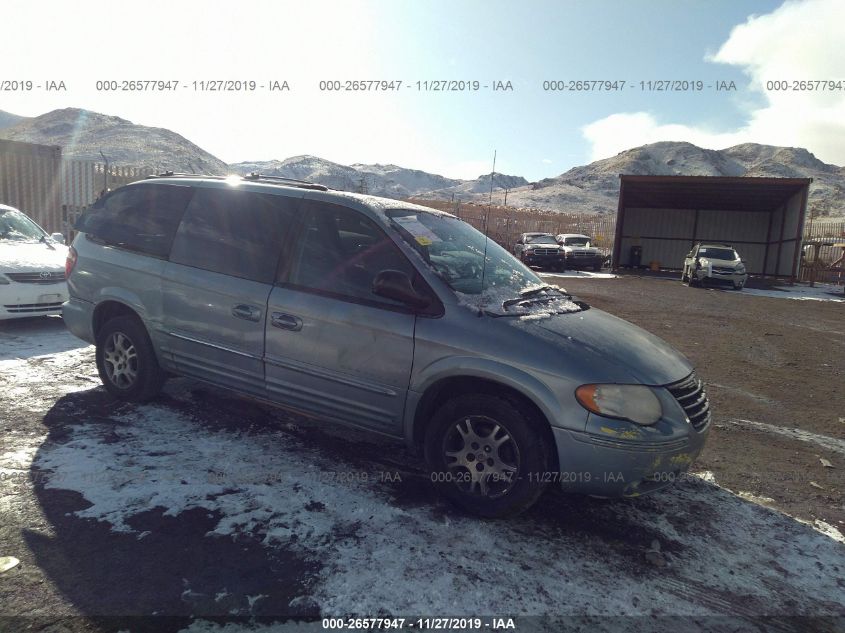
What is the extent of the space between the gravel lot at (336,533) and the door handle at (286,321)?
0.92 m

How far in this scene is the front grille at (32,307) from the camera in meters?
6.63

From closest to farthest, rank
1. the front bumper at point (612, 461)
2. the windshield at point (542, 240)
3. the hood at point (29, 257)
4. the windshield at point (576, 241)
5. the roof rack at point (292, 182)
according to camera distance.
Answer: the front bumper at point (612, 461) < the roof rack at point (292, 182) < the hood at point (29, 257) < the windshield at point (542, 240) < the windshield at point (576, 241)

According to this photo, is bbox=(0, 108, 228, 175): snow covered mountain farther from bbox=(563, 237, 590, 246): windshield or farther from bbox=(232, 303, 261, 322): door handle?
bbox=(232, 303, 261, 322): door handle

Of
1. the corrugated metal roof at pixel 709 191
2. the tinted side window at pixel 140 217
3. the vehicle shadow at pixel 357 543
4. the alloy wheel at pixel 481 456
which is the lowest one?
the vehicle shadow at pixel 357 543

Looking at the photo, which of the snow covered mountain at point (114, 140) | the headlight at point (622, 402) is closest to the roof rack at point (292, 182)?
the headlight at point (622, 402)

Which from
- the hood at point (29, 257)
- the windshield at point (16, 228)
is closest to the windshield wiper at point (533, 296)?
the hood at point (29, 257)

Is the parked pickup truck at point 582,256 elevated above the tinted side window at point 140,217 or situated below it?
above

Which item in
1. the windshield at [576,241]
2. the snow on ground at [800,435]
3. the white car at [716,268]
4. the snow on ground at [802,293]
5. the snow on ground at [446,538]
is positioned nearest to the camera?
the snow on ground at [446,538]

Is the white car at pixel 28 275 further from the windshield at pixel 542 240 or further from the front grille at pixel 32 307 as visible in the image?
the windshield at pixel 542 240

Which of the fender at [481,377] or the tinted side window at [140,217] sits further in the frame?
the tinted side window at [140,217]

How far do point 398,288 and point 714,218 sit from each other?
29.0 m

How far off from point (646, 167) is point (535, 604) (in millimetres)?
109597

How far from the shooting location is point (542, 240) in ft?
82.4

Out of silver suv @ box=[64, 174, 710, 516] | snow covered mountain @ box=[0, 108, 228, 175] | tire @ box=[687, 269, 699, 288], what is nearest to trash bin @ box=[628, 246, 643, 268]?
tire @ box=[687, 269, 699, 288]
